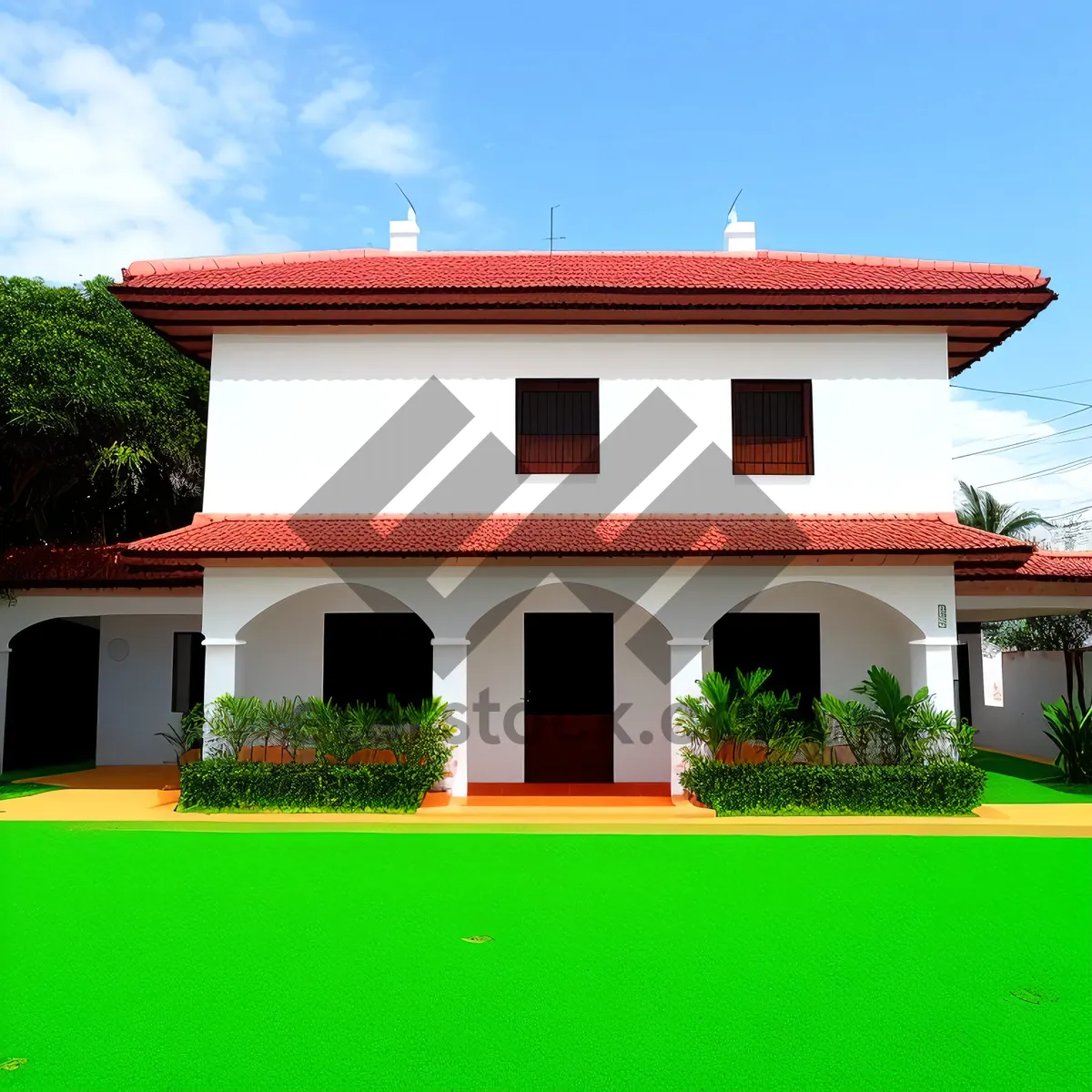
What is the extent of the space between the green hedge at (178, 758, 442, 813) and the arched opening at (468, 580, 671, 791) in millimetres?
2618

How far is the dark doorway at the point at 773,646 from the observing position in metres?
14.3

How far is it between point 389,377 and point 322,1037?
1030 centimetres

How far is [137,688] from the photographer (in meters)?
17.1

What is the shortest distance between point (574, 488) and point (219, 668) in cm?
574

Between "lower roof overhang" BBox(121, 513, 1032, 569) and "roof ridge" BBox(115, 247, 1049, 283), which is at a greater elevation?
"roof ridge" BBox(115, 247, 1049, 283)

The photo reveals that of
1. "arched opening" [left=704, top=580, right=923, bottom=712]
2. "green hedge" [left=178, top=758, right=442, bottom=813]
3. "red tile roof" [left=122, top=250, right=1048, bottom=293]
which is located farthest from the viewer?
"arched opening" [left=704, top=580, right=923, bottom=712]

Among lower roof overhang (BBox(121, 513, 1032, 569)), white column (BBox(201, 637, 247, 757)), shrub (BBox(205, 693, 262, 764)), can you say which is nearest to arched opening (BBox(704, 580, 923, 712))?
lower roof overhang (BBox(121, 513, 1032, 569))

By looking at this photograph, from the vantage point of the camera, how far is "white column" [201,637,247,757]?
12656 millimetres

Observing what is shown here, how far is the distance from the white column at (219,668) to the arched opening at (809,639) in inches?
283

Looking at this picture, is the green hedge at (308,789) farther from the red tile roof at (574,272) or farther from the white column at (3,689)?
the red tile roof at (574,272)

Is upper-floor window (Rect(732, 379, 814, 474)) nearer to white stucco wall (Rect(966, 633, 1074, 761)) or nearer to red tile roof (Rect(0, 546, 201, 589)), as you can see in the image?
white stucco wall (Rect(966, 633, 1074, 761))

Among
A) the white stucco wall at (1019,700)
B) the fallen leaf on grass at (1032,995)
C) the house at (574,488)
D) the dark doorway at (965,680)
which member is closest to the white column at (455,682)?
the house at (574,488)

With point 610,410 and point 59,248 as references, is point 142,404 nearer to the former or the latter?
point 59,248

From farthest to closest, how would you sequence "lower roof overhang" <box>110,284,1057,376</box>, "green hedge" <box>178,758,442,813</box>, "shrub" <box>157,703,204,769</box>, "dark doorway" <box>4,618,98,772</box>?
1. "dark doorway" <box>4,618,98,772</box>
2. "shrub" <box>157,703,204,769</box>
3. "lower roof overhang" <box>110,284,1057,376</box>
4. "green hedge" <box>178,758,442,813</box>
